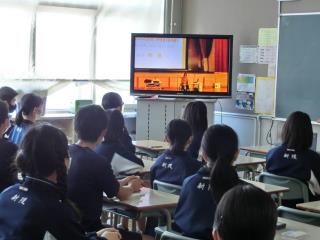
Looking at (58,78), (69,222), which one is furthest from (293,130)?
(58,78)

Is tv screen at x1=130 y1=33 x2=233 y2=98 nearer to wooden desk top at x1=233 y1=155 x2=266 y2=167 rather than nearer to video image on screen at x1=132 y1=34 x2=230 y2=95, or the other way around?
video image on screen at x1=132 y1=34 x2=230 y2=95

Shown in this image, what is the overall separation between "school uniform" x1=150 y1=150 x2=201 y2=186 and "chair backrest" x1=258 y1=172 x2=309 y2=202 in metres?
0.71

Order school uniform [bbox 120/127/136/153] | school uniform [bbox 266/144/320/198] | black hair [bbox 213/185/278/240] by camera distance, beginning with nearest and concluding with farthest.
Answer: black hair [bbox 213/185/278/240]
school uniform [bbox 266/144/320/198]
school uniform [bbox 120/127/136/153]

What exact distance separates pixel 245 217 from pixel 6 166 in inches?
100

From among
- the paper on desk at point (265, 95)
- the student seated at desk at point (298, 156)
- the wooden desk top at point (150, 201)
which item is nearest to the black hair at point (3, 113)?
the wooden desk top at point (150, 201)

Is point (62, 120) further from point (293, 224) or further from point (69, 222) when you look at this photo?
point (69, 222)

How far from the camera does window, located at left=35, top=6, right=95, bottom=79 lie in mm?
7668

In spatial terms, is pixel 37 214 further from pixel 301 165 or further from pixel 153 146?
pixel 153 146

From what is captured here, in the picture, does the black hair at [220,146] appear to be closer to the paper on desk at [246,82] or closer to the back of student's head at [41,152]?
the back of student's head at [41,152]

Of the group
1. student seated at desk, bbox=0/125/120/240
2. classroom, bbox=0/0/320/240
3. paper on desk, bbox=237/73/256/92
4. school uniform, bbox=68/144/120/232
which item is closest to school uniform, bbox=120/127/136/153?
classroom, bbox=0/0/320/240

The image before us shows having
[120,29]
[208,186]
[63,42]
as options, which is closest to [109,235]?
[208,186]

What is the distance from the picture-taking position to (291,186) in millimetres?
4320

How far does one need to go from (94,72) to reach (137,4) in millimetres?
1231

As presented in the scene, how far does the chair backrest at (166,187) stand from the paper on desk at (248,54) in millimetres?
3934
